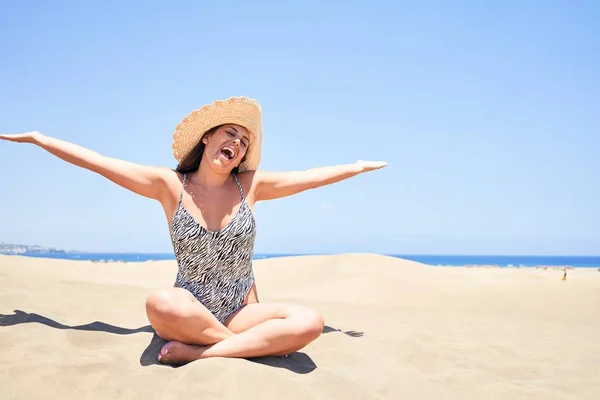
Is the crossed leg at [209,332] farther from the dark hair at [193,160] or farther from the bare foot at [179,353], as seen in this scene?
the dark hair at [193,160]

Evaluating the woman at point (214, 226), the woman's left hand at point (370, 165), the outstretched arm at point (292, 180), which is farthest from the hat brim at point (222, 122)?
the woman's left hand at point (370, 165)

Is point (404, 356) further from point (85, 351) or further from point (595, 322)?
point (595, 322)

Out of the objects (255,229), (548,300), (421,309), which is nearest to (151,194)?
(255,229)

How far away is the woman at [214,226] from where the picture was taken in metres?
3.15

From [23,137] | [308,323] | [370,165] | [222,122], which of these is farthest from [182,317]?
[370,165]

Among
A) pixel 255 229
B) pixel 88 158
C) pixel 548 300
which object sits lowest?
pixel 548 300

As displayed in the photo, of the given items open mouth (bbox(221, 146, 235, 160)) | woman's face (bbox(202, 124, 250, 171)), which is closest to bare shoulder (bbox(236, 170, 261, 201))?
woman's face (bbox(202, 124, 250, 171))

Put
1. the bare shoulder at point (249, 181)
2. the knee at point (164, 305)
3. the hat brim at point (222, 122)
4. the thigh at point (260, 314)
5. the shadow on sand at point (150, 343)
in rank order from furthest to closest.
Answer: the bare shoulder at point (249, 181)
the hat brim at point (222, 122)
the thigh at point (260, 314)
the shadow on sand at point (150, 343)
the knee at point (164, 305)

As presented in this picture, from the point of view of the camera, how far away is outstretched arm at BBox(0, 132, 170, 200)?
3.55 metres

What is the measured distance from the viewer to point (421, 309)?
6.76m

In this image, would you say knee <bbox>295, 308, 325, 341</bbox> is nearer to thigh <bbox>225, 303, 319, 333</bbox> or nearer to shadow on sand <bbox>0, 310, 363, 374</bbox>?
thigh <bbox>225, 303, 319, 333</bbox>

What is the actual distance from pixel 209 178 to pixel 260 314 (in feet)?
3.69

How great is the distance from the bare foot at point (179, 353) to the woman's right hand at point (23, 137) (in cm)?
189

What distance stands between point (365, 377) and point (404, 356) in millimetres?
798
